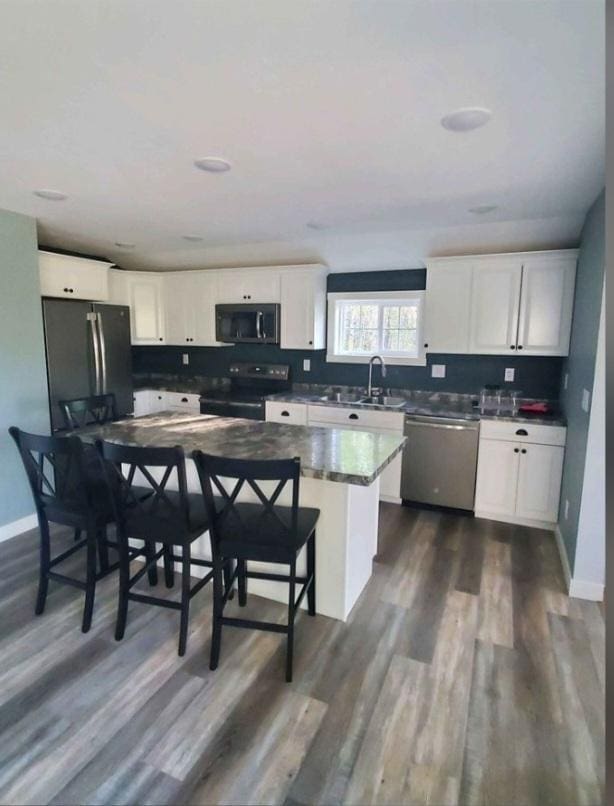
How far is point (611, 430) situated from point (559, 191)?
2467 mm

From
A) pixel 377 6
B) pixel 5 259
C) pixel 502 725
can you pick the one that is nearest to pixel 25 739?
pixel 502 725

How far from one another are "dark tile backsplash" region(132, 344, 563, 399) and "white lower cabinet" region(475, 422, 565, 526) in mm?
718

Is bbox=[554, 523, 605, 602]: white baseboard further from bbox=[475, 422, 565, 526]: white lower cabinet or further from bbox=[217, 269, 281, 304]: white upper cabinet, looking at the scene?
bbox=[217, 269, 281, 304]: white upper cabinet

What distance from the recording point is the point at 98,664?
2010 millimetres

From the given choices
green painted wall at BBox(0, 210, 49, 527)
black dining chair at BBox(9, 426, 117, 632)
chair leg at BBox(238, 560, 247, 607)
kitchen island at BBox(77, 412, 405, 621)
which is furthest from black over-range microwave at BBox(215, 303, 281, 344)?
chair leg at BBox(238, 560, 247, 607)

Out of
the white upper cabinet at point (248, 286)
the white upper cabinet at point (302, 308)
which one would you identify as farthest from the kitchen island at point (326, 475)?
the white upper cabinet at point (248, 286)

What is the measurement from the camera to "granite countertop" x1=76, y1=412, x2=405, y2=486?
2072 mm

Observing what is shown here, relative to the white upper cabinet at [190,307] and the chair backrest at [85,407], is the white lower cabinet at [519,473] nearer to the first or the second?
the chair backrest at [85,407]

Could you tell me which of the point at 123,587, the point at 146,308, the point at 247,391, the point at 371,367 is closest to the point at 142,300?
the point at 146,308

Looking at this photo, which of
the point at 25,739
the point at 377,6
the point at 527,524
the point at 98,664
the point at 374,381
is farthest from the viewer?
the point at 374,381

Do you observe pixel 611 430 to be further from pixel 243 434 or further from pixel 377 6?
pixel 243 434

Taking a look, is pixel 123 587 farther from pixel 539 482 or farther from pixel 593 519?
pixel 539 482

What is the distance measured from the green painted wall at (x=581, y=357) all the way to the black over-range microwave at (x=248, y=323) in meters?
2.75

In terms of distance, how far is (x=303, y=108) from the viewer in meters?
1.69
